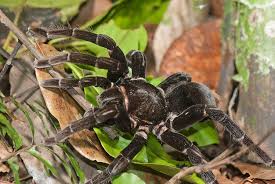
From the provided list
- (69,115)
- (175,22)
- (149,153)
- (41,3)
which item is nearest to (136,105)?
(149,153)

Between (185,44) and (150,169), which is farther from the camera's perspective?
(185,44)

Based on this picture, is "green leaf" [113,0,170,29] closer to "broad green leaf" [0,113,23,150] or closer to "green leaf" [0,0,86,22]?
"green leaf" [0,0,86,22]

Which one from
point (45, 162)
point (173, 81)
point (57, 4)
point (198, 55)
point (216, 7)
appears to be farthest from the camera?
point (216, 7)

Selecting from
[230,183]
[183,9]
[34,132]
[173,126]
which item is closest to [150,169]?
[173,126]

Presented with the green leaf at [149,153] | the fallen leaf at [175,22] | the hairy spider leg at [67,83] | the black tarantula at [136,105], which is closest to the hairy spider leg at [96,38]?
the black tarantula at [136,105]

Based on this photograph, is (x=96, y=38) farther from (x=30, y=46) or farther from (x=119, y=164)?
(x=119, y=164)

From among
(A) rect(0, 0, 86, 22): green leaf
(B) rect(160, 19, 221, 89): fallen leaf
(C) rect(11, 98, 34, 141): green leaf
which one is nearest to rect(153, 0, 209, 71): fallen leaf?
(B) rect(160, 19, 221, 89): fallen leaf

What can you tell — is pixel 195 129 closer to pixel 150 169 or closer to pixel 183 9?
pixel 150 169
